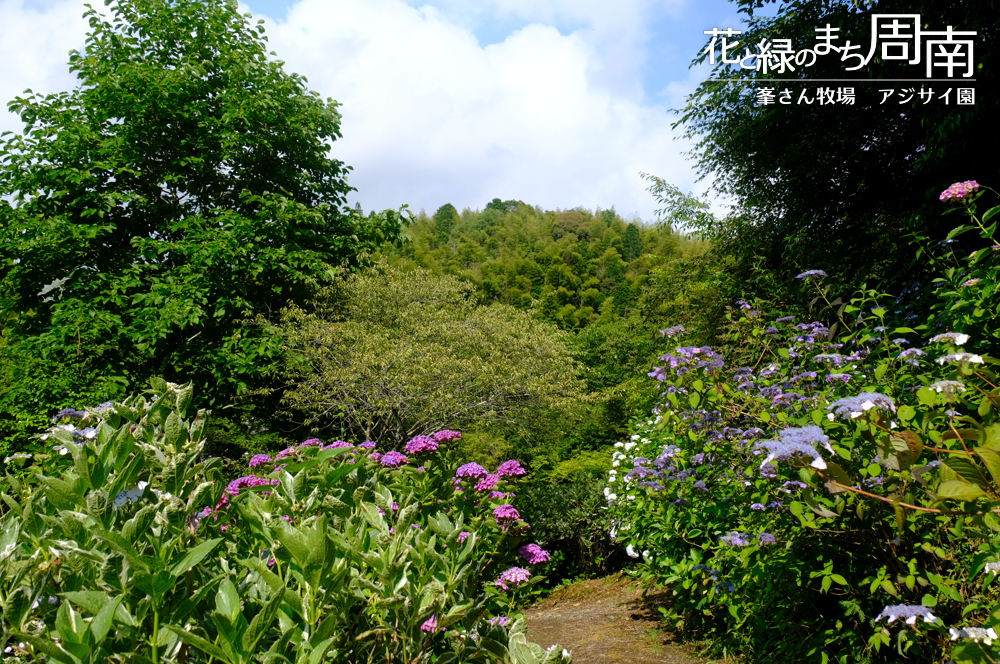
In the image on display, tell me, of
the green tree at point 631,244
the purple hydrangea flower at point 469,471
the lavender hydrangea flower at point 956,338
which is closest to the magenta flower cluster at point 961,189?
the lavender hydrangea flower at point 956,338

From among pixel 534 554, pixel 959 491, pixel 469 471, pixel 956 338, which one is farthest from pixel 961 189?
pixel 534 554

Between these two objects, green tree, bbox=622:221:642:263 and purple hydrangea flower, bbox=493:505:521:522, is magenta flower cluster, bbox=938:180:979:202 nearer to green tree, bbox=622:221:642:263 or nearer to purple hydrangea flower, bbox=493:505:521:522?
purple hydrangea flower, bbox=493:505:521:522

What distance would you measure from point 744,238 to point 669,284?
2013 mm

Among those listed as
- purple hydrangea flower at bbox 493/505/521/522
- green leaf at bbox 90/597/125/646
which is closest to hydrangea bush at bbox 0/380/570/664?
green leaf at bbox 90/597/125/646

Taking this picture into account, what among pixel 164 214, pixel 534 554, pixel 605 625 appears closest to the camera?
pixel 534 554

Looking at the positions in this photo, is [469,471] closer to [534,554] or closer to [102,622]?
[534,554]

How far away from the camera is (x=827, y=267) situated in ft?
20.5

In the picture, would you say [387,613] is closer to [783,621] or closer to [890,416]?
[890,416]

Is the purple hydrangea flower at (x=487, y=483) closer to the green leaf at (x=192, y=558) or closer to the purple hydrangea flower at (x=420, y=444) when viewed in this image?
the purple hydrangea flower at (x=420, y=444)

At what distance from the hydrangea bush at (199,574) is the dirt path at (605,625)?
285 centimetres

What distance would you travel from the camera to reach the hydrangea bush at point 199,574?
80 centimetres

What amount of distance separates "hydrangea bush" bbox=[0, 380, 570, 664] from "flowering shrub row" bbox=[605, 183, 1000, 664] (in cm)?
89

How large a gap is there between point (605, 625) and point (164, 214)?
26.9 ft

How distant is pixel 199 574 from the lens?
997 millimetres
